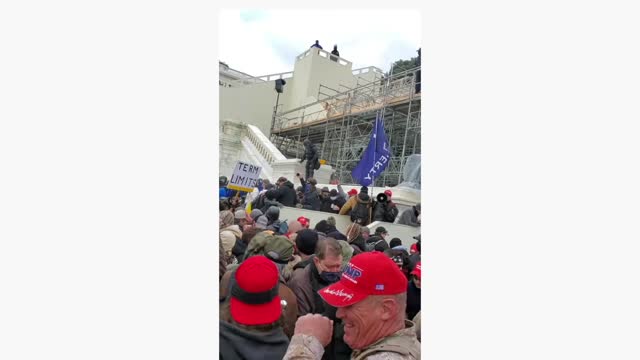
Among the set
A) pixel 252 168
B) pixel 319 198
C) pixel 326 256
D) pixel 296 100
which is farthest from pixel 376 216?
pixel 296 100

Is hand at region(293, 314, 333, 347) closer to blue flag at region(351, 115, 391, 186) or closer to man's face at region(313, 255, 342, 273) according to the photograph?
man's face at region(313, 255, 342, 273)

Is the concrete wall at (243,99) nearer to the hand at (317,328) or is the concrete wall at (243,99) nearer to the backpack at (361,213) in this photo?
the hand at (317,328)

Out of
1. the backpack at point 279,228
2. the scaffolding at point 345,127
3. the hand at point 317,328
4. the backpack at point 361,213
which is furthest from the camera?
the scaffolding at point 345,127

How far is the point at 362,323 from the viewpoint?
52.9 inches

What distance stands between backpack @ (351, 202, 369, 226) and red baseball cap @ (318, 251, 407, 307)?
4.74 meters

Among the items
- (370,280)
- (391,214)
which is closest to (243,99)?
(370,280)

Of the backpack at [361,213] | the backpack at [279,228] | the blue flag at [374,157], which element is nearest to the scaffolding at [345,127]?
the backpack at [361,213]

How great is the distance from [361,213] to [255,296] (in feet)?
15.8

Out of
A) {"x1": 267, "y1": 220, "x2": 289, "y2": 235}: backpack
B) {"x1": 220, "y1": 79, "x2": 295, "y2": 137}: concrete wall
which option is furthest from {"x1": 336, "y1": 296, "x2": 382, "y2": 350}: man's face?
{"x1": 267, "y1": 220, "x2": 289, "y2": 235}: backpack

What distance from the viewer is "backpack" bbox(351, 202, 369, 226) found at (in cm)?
612

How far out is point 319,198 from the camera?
23.7 feet

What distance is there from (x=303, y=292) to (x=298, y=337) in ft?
2.51

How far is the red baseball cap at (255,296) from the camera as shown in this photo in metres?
1.41

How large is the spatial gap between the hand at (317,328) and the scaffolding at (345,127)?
804cm
